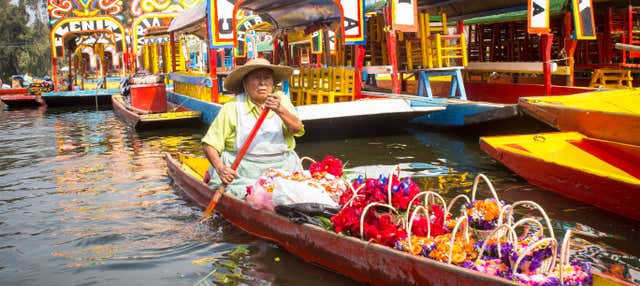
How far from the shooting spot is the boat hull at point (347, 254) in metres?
3.71

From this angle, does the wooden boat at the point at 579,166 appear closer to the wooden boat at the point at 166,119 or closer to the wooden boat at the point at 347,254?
the wooden boat at the point at 347,254

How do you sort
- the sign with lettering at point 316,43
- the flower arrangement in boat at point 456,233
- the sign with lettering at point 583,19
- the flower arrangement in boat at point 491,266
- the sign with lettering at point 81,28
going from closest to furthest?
1. the flower arrangement in boat at point 456,233
2. the flower arrangement in boat at point 491,266
3. the sign with lettering at point 583,19
4. the sign with lettering at point 316,43
5. the sign with lettering at point 81,28

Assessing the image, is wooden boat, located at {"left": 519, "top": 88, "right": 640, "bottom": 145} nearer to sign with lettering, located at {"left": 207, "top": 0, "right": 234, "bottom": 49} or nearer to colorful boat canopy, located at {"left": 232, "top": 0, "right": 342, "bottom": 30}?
colorful boat canopy, located at {"left": 232, "top": 0, "right": 342, "bottom": 30}

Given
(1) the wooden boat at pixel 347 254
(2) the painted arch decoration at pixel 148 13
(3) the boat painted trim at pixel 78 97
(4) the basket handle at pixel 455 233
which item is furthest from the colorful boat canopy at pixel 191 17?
(2) the painted arch decoration at pixel 148 13

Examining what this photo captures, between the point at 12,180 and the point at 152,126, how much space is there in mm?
5437

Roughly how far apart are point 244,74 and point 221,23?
258 inches

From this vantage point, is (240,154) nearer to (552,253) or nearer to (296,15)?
(552,253)

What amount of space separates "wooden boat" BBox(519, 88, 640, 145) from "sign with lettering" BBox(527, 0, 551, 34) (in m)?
2.67

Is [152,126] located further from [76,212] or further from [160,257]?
[160,257]

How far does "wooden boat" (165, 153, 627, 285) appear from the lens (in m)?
3.71

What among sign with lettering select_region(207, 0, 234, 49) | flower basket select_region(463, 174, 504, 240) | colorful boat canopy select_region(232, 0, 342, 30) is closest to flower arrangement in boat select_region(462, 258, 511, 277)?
flower basket select_region(463, 174, 504, 240)

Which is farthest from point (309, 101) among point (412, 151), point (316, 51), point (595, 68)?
point (595, 68)

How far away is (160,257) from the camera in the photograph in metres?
5.46

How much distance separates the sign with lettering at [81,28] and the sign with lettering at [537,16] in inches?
741
